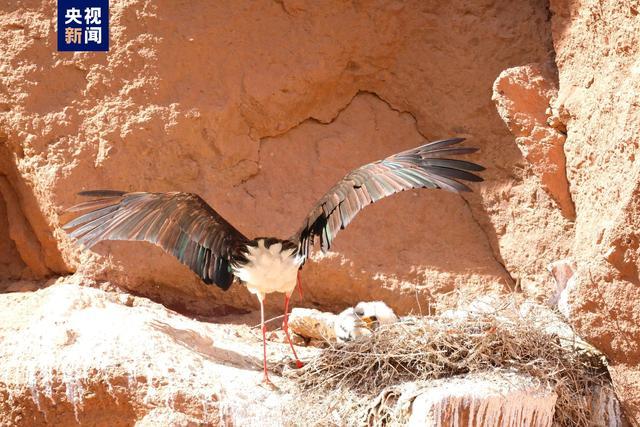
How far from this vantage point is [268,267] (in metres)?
4.72

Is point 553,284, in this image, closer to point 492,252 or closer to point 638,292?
point 492,252

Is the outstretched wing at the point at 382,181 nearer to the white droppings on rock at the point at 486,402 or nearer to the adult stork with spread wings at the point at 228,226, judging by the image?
the adult stork with spread wings at the point at 228,226

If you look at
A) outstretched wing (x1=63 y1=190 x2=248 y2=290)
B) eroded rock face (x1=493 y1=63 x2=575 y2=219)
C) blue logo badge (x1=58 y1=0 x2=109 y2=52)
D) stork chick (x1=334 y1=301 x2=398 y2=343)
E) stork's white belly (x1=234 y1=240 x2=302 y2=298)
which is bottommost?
stork chick (x1=334 y1=301 x2=398 y2=343)

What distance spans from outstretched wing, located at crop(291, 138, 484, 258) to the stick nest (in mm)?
529

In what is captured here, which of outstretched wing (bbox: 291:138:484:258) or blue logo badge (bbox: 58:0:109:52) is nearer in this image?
outstretched wing (bbox: 291:138:484:258)

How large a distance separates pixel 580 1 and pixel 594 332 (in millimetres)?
1834

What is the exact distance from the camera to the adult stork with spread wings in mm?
4530

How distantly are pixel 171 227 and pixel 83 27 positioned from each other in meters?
1.78

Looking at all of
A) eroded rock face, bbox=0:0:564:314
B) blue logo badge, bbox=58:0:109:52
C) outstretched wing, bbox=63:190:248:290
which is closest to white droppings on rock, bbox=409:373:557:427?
outstretched wing, bbox=63:190:248:290

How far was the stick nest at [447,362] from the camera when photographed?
14.1 feet

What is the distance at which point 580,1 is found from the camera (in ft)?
17.4

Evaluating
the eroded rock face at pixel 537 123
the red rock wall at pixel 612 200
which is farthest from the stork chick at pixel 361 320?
the eroded rock face at pixel 537 123

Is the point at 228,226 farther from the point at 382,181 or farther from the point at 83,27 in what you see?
the point at 83,27

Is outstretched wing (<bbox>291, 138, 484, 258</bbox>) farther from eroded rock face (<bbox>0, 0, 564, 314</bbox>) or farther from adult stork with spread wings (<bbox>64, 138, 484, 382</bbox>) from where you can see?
eroded rock face (<bbox>0, 0, 564, 314</bbox>)
